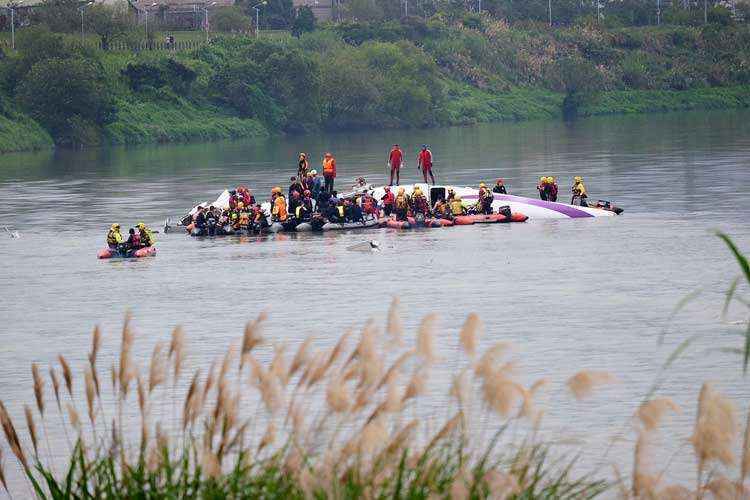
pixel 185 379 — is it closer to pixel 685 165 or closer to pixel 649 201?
pixel 649 201

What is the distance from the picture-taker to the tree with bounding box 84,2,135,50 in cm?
15162

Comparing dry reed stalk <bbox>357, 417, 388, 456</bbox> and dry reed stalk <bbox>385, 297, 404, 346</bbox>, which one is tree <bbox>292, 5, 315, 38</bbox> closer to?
dry reed stalk <bbox>385, 297, 404, 346</bbox>

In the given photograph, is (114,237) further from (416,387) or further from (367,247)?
(416,387)

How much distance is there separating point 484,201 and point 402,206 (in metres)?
3.29

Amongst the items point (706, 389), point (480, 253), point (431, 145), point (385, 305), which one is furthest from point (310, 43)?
point (706, 389)

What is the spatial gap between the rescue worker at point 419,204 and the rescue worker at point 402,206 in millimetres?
436

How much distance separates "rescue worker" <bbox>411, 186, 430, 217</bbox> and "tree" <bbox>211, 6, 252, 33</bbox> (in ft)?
375

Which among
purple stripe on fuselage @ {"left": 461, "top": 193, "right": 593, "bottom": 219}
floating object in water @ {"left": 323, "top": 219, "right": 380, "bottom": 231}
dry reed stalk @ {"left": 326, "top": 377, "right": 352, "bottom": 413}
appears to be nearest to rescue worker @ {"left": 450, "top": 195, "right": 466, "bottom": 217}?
purple stripe on fuselage @ {"left": 461, "top": 193, "right": 593, "bottom": 219}

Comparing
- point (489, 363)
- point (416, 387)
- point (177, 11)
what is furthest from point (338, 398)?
point (177, 11)

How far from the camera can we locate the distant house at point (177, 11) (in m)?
177

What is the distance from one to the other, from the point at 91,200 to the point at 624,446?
188 ft

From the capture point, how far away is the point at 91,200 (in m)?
76.7

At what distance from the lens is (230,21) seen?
171 metres

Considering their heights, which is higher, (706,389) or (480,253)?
(706,389)
